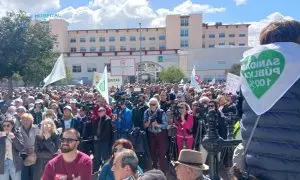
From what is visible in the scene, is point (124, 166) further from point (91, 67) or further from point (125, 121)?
point (91, 67)

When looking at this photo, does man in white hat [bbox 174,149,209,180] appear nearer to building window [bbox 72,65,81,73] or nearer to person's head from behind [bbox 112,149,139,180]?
person's head from behind [bbox 112,149,139,180]

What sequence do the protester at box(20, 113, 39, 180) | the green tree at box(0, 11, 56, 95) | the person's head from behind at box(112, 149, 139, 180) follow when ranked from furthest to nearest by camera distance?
the green tree at box(0, 11, 56, 95), the protester at box(20, 113, 39, 180), the person's head from behind at box(112, 149, 139, 180)

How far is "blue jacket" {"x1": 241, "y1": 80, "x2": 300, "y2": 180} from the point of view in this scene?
8.11 ft

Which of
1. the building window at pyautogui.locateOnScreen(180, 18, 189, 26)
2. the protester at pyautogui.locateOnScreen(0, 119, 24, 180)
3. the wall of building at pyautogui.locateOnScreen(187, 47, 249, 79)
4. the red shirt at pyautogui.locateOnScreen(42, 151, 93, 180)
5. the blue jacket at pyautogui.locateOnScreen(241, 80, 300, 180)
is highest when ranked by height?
the building window at pyautogui.locateOnScreen(180, 18, 189, 26)

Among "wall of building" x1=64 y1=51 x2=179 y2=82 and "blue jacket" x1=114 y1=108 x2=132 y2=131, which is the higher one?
"wall of building" x1=64 y1=51 x2=179 y2=82

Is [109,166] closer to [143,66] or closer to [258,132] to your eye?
[258,132]

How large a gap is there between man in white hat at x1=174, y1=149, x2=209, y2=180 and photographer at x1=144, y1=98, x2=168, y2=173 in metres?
6.68

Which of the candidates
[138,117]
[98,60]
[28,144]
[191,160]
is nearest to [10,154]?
[28,144]

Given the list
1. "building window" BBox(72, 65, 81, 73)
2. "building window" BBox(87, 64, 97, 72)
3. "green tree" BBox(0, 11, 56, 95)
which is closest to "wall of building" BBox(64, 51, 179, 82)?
"building window" BBox(87, 64, 97, 72)

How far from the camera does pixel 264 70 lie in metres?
2.61

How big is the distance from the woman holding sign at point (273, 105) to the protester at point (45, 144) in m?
5.93

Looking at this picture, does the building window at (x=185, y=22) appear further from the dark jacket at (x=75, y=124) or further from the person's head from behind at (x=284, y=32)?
the person's head from behind at (x=284, y=32)

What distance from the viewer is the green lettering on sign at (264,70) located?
8.43ft

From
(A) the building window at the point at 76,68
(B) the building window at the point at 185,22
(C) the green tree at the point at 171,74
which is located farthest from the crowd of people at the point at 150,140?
(B) the building window at the point at 185,22
